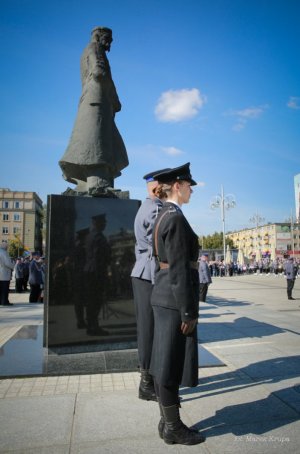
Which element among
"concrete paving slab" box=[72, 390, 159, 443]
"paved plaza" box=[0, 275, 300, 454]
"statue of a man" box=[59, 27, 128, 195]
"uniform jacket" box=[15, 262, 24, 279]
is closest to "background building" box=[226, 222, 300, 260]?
"uniform jacket" box=[15, 262, 24, 279]

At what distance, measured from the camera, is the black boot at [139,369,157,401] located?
332 centimetres

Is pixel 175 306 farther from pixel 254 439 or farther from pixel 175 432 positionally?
pixel 254 439

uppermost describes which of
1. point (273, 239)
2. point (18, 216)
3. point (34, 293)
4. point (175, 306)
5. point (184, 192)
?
point (18, 216)

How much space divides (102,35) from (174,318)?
4.96 m

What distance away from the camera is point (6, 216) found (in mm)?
100625

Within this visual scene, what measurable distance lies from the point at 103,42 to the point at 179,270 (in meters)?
4.64

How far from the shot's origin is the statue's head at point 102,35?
541cm

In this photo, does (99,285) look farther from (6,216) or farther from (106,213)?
(6,216)

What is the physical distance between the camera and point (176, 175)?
2850mm

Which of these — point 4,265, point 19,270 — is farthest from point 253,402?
point 19,270

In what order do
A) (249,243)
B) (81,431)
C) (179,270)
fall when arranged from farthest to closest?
(249,243), (81,431), (179,270)

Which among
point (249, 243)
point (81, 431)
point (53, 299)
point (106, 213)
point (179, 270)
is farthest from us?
point (249, 243)

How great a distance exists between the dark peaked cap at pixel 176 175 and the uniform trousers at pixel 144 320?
131 cm

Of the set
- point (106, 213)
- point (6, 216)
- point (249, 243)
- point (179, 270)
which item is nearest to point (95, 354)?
point (106, 213)
